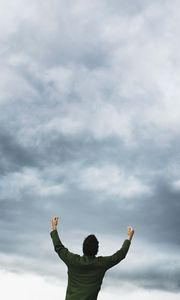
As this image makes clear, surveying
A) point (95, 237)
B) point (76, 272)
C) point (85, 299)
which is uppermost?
point (95, 237)

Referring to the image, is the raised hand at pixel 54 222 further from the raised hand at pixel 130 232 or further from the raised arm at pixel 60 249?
the raised hand at pixel 130 232

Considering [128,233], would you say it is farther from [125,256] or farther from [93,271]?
[93,271]

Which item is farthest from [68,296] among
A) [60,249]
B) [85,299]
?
[60,249]

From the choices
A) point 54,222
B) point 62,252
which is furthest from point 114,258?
point 54,222

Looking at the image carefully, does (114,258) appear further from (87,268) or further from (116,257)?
(87,268)

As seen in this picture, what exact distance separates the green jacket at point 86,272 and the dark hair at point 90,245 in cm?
17

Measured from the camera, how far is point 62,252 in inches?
371

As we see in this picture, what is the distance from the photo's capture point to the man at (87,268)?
9.12 metres

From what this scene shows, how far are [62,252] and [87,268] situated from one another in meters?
0.73

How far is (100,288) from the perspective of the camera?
371 inches

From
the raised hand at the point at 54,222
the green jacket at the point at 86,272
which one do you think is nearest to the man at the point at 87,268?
the green jacket at the point at 86,272

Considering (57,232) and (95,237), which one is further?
(57,232)

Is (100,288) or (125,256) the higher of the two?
(125,256)

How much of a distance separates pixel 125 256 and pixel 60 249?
163 centimetres
